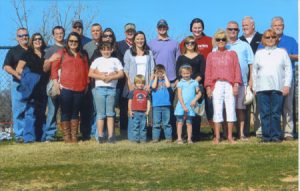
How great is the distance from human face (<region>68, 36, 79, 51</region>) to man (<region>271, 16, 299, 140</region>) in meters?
3.42

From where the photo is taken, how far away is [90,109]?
10680 mm

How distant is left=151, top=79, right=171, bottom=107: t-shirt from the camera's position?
33.2ft

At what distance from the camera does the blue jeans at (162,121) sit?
33.2ft

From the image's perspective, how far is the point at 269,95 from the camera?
9.68m

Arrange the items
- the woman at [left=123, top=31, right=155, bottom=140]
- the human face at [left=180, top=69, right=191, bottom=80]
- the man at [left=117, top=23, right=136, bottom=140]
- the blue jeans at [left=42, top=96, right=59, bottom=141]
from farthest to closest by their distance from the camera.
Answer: the man at [left=117, top=23, right=136, bottom=140], the blue jeans at [left=42, top=96, right=59, bottom=141], the woman at [left=123, top=31, right=155, bottom=140], the human face at [left=180, top=69, right=191, bottom=80]

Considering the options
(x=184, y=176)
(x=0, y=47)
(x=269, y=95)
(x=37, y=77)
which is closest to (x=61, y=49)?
(x=37, y=77)

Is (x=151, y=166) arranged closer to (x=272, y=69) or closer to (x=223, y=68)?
(x=223, y=68)

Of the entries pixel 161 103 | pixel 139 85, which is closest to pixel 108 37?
pixel 139 85

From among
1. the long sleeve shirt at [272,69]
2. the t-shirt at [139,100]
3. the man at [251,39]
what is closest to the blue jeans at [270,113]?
the long sleeve shirt at [272,69]

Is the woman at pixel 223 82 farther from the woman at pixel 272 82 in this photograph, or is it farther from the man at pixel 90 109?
the man at pixel 90 109

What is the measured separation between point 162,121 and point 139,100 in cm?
54

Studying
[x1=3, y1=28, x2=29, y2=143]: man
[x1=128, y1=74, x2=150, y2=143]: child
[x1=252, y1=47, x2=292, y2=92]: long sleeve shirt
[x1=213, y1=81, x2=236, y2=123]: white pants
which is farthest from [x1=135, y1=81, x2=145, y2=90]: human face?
[x1=3, y1=28, x2=29, y2=143]: man

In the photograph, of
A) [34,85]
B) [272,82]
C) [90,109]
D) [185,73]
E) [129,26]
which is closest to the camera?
[272,82]

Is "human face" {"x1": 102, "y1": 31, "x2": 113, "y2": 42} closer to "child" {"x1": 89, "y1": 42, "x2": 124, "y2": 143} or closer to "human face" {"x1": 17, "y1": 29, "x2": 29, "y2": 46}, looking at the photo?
"child" {"x1": 89, "y1": 42, "x2": 124, "y2": 143}
